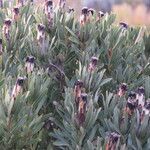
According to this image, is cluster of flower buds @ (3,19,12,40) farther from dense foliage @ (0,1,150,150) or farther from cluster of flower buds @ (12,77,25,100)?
cluster of flower buds @ (12,77,25,100)

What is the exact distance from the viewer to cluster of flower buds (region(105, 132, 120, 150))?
2.02 metres

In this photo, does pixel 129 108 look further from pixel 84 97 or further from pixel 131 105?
pixel 84 97

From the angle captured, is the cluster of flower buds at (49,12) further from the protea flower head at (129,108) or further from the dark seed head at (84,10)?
the protea flower head at (129,108)

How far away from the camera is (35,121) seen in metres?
2.24

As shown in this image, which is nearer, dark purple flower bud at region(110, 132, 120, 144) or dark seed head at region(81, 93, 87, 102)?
dark purple flower bud at region(110, 132, 120, 144)

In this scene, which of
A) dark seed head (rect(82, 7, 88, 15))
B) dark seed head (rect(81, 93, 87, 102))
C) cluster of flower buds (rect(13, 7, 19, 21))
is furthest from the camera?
cluster of flower buds (rect(13, 7, 19, 21))

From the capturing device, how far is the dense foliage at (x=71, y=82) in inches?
88.7

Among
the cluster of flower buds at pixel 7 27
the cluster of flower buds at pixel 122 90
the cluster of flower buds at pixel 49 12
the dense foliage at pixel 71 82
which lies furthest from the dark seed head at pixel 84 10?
the cluster of flower buds at pixel 122 90

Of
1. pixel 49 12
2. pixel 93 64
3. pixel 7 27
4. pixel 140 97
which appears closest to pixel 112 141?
pixel 140 97

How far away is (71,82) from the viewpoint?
2.70m

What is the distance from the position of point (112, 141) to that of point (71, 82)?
73cm

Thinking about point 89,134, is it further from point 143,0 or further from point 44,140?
point 143,0

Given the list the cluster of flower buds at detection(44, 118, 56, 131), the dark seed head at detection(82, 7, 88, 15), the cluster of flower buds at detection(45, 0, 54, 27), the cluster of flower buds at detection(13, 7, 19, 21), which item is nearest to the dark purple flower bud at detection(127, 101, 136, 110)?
the cluster of flower buds at detection(44, 118, 56, 131)

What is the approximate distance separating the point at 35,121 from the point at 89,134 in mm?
289
